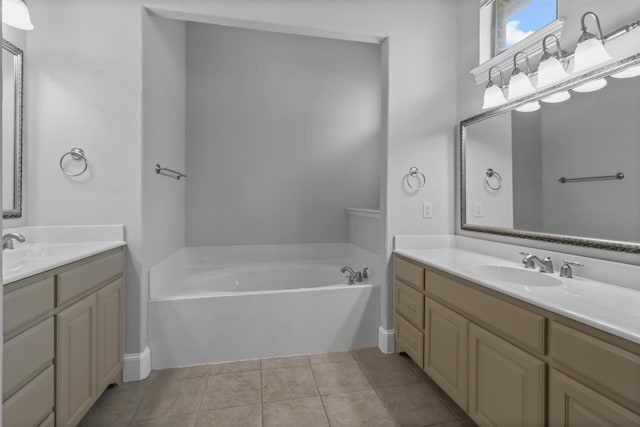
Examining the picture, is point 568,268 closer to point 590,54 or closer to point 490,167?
point 490,167

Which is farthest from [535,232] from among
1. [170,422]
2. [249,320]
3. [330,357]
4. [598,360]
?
[170,422]

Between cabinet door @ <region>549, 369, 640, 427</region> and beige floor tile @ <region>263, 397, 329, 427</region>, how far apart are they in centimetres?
101

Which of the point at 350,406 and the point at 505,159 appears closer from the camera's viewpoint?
the point at 350,406

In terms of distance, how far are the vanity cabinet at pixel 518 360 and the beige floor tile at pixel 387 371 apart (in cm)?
16

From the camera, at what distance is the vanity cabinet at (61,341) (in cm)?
116

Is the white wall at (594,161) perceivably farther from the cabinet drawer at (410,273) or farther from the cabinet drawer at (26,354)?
the cabinet drawer at (26,354)

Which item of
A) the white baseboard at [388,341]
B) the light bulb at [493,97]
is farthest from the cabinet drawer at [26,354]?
the light bulb at [493,97]

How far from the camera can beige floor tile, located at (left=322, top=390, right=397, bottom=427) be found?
1698 mm

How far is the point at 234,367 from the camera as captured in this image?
86.4 inches

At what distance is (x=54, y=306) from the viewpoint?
4.48ft

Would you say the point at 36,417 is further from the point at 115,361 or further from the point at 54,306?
the point at 115,361

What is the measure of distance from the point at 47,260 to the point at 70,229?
0.63m

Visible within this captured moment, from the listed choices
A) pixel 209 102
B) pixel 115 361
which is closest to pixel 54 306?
pixel 115 361

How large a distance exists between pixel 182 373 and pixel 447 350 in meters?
1.58
